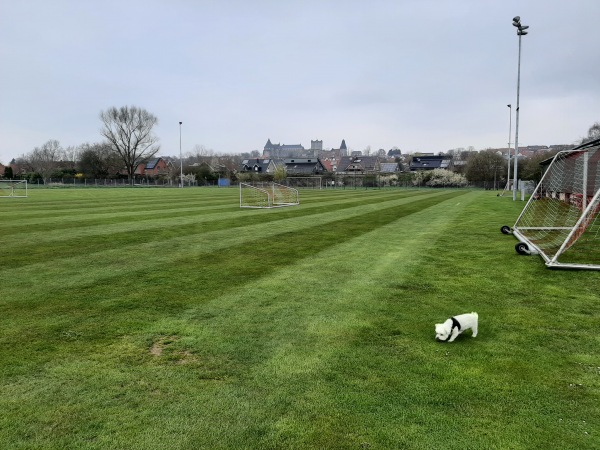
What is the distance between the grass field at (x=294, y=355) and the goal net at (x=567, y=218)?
1.08 meters

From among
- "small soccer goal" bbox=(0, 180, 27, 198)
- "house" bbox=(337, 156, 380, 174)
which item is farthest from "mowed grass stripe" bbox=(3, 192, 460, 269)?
"house" bbox=(337, 156, 380, 174)

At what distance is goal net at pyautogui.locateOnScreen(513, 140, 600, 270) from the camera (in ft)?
28.9

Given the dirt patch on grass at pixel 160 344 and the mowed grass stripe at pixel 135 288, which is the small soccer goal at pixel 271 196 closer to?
the mowed grass stripe at pixel 135 288

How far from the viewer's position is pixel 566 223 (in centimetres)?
1622

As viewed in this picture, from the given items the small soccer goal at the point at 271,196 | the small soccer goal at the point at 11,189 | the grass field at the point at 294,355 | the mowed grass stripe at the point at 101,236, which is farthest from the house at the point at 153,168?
the grass field at the point at 294,355

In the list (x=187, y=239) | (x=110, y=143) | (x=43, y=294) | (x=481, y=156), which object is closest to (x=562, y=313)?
(x=43, y=294)

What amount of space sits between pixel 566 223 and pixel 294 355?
15.9m

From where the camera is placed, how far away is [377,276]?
7645mm

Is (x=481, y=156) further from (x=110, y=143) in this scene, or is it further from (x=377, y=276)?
(x=377, y=276)

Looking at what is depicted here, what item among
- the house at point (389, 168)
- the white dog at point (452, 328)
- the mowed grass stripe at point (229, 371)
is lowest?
the mowed grass stripe at point (229, 371)

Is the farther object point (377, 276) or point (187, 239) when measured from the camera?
point (187, 239)

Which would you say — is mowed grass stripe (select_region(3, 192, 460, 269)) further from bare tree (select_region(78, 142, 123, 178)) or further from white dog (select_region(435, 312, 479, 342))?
bare tree (select_region(78, 142, 123, 178))

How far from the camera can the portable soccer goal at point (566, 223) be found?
8.72 metres

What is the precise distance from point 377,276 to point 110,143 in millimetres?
93198
